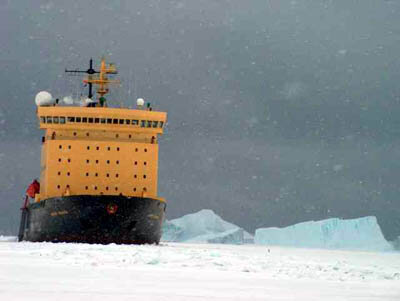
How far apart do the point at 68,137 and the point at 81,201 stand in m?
4.35

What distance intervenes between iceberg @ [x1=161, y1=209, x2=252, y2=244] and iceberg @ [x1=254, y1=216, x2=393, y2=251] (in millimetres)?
7047

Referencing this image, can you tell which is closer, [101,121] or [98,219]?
[98,219]

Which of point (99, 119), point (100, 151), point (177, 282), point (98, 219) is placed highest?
point (99, 119)

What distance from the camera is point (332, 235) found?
92938 millimetres

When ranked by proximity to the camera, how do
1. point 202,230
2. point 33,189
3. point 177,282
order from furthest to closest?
point 202,230 < point 33,189 < point 177,282

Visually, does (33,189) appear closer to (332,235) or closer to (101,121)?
(101,121)

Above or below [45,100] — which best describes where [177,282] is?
below

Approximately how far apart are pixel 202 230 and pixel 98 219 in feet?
297

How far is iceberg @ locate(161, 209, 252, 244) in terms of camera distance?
10775 cm

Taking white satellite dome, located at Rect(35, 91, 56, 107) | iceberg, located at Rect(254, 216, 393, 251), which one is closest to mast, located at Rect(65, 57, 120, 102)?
white satellite dome, located at Rect(35, 91, 56, 107)

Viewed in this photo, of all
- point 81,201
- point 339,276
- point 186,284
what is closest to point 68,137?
point 81,201

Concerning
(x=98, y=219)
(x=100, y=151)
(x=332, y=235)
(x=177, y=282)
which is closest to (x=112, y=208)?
(x=98, y=219)

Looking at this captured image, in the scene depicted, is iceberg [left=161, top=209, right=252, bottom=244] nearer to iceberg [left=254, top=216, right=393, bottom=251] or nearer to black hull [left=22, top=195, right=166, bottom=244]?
iceberg [left=254, top=216, right=393, bottom=251]

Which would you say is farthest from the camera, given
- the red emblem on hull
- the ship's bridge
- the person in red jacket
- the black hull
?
the person in red jacket
